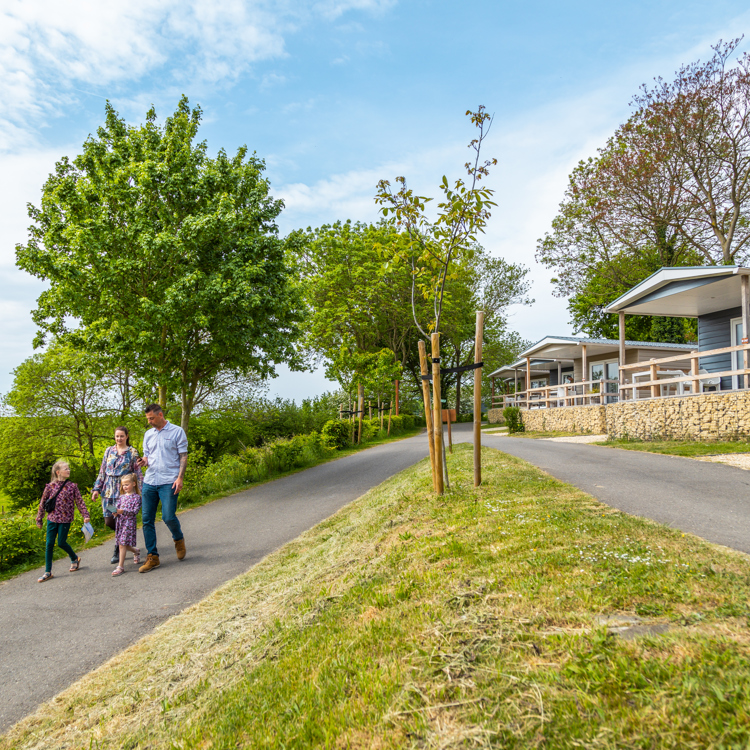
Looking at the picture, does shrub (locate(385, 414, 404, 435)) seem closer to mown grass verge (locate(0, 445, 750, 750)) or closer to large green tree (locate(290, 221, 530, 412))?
large green tree (locate(290, 221, 530, 412))

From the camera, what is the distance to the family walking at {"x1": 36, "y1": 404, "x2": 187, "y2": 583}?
7035mm

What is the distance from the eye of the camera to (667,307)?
63.1 feet

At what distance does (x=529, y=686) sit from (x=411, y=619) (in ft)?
3.61

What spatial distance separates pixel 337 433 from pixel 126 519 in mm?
16646

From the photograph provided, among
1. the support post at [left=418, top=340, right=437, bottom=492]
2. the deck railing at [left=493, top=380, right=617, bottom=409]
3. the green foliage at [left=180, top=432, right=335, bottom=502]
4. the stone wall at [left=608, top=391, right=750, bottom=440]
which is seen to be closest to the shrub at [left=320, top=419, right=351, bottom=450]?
the green foliage at [left=180, top=432, right=335, bottom=502]

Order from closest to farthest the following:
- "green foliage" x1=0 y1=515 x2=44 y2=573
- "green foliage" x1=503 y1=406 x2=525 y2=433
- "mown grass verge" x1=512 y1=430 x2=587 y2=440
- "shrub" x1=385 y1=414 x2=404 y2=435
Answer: "green foliage" x1=0 y1=515 x2=44 y2=573 < "mown grass verge" x1=512 y1=430 x2=587 y2=440 < "green foliage" x1=503 y1=406 x2=525 y2=433 < "shrub" x1=385 y1=414 x2=404 y2=435

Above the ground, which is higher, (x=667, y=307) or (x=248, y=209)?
(x=248, y=209)

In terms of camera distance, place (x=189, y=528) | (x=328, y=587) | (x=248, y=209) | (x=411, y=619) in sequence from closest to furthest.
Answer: (x=411, y=619) → (x=328, y=587) → (x=189, y=528) → (x=248, y=209)

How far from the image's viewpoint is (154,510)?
7109mm

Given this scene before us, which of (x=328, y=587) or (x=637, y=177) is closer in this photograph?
(x=328, y=587)

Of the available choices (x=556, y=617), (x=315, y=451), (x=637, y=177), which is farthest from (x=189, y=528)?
(x=637, y=177)

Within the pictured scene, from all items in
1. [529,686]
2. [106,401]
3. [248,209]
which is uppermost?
[248,209]

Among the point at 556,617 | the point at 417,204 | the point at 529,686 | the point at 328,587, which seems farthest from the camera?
the point at 417,204

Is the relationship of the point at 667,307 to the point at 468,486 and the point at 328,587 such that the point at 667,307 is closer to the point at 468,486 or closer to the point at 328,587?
the point at 468,486
